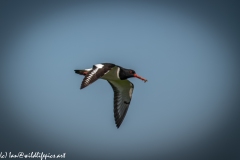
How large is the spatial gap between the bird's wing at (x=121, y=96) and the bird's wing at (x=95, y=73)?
1670 mm

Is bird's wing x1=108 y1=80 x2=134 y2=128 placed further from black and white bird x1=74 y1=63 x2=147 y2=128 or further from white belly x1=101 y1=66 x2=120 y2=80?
white belly x1=101 y1=66 x2=120 y2=80

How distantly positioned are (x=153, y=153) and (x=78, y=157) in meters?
13.8

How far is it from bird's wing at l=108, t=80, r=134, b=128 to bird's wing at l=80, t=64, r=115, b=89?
5.48 feet

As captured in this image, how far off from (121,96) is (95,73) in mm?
2554

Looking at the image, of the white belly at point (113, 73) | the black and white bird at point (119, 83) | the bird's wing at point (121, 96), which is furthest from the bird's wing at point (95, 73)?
the bird's wing at point (121, 96)

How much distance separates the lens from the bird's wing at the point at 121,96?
14.9 metres

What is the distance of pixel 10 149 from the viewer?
64062 mm

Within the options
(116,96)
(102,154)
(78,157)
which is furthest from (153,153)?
(116,96)

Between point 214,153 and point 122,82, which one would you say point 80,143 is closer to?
point 214,153

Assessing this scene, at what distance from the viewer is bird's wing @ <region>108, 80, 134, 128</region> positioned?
14.9 m

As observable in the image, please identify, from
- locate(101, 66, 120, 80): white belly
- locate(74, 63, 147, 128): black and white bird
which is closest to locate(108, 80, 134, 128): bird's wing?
locate(74, 63, 147, 128): black and white bird

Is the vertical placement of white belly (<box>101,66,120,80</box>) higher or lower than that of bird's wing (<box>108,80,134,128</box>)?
higher

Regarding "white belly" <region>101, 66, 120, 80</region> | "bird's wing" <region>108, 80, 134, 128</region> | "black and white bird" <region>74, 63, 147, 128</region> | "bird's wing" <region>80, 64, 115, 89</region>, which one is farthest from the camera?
"bird's wing" <region>108, 80, 134, 128</region>

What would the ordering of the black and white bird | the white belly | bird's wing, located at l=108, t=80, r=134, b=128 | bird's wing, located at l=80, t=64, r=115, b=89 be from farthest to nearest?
bird's wing, located at l=108, t=80, r=134, b=128 → the white belly → the black and white bird → bird's wing, located at l=80, t=64, r=115, b=89
